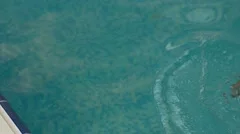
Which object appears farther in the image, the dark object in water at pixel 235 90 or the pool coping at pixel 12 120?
the dark object in water at pixel 235 90

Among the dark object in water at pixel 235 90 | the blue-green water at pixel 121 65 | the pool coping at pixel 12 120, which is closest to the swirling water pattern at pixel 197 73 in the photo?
the blue-green water at pixel 121 65

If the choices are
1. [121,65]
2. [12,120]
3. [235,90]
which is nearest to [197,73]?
[235,90]

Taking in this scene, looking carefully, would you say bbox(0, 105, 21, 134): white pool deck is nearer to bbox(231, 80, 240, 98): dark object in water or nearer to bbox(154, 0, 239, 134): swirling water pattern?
bbox(154, 0, 239, 134): swirling water pattern

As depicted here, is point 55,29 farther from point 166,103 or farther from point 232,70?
point 232,70

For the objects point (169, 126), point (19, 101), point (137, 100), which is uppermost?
point (19, 101)

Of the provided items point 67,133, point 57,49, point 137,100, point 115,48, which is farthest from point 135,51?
point 67,133

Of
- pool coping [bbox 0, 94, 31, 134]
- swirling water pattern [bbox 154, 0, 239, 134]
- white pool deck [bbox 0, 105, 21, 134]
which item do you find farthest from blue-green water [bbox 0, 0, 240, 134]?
white pool deck [bbox 0, 105, 21, 134]

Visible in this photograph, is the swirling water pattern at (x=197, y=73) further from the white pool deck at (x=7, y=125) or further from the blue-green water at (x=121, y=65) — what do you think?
the white pool deck at (x=7, y=125)

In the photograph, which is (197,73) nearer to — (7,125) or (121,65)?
(121,65)
